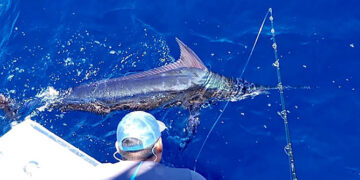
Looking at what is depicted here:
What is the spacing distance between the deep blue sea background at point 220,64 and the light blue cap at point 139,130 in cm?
254

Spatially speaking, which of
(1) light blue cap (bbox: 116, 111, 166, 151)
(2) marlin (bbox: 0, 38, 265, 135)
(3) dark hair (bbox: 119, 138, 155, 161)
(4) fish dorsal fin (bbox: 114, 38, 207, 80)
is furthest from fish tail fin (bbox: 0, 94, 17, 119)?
(3) dark hair (bbox: 119, 138, 155, 161)

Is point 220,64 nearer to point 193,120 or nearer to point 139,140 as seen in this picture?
point 193,120

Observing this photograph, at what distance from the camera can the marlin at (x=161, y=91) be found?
5.67m

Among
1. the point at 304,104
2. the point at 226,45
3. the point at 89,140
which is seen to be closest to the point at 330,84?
the point at 304,104

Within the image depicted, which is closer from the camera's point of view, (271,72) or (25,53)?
(271,72)

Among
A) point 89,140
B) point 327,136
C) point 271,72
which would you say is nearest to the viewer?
point 327,136

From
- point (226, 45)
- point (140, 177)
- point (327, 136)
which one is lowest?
point (140, 177)

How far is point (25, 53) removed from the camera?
6.70 m

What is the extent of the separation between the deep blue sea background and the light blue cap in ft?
8.32

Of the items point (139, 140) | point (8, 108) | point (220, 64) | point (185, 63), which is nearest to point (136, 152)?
point (139, 140)

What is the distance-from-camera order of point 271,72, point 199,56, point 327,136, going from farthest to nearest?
point 199,56 → point 271,72 → point 327,136

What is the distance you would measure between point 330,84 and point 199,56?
209cm

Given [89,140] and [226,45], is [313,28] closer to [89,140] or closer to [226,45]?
[226,45]

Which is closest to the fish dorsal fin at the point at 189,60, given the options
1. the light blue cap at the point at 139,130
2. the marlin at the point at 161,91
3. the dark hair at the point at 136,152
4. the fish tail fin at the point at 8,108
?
the marlin at the point at 161,91
